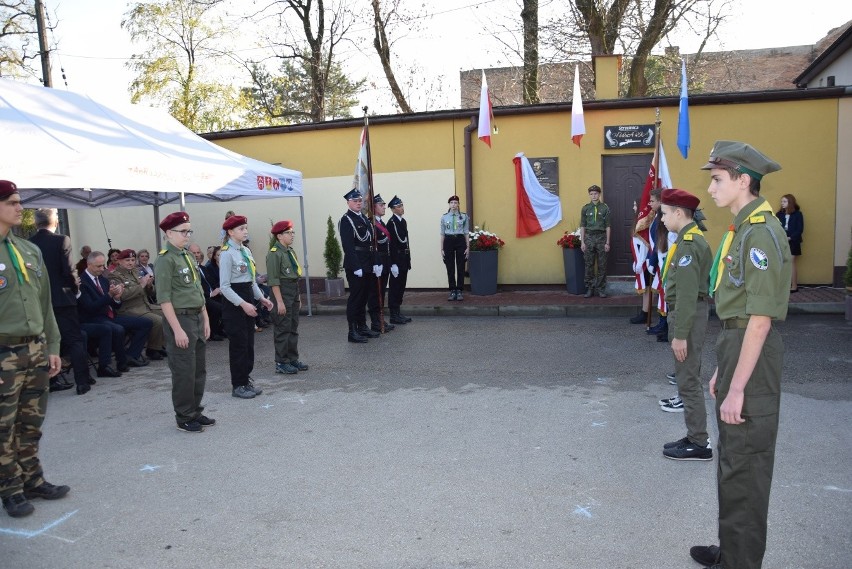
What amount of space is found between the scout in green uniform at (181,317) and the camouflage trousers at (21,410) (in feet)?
4.42

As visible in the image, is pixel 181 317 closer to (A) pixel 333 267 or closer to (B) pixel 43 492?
(B) pixel 43 492

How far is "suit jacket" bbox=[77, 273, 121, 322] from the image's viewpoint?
8484 mm

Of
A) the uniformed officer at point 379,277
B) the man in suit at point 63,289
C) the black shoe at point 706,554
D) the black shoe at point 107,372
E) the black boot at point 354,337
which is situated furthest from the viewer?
the uniformed officer at point 379,277

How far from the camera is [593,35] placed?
2012cm

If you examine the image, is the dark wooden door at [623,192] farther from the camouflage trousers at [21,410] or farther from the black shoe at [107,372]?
the camouflage trousers at [21,410]

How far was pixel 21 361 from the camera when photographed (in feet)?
14.6

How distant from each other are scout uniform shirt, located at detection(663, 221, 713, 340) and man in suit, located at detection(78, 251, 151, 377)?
22.1ft

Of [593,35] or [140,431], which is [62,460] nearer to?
[140,431]

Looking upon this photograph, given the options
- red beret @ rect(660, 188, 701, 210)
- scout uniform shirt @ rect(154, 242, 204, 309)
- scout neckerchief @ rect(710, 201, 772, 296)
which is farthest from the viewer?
scout uniform shirt @ rect(154, 242, 204, 309)

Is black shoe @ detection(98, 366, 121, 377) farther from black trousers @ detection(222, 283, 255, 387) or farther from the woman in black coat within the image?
the woman in black coat

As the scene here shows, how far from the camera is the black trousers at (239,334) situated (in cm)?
706

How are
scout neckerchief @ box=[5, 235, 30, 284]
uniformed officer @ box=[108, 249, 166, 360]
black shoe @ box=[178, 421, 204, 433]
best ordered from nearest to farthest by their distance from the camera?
1. scout neckerchief @ box=[5, 235, 30, 284]
2. black shoe @ box=[178, 421, 204, 433]
3. uniformed officer @ box=[108, 249, 166, 360]

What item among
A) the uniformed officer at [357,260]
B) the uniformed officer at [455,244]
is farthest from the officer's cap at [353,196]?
the uniformed officer at [455,244]

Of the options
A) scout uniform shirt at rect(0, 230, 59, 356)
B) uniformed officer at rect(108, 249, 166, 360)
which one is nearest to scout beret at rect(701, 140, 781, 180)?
scout uniform shirt at rect(0, 230, 59, 356)
